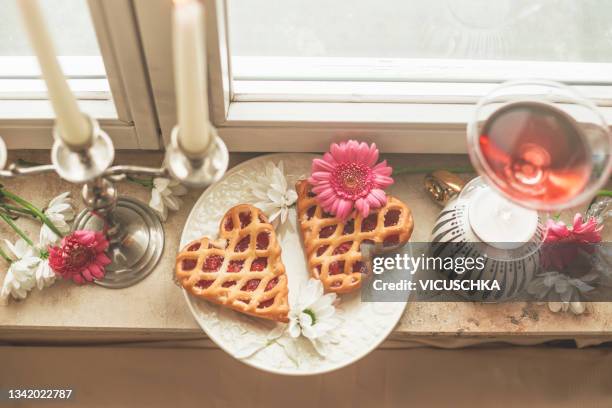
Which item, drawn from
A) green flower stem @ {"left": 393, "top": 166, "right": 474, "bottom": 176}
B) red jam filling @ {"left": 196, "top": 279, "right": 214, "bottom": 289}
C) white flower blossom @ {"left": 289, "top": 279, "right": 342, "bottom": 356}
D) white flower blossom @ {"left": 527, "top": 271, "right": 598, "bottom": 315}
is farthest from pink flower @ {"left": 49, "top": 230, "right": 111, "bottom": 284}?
white flower blossom @ {"left": 527, "top": 271, "right": 598, "bottom": 315}

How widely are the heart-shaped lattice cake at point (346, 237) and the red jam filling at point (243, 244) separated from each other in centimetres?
7

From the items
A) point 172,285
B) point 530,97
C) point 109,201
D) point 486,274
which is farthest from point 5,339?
point 530,97

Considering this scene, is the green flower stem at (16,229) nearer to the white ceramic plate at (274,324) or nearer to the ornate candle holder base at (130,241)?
the ornate candle holder base at (130,241)

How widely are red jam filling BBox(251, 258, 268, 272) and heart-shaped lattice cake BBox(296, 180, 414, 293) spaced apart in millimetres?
52

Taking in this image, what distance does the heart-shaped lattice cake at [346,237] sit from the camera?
0.71 m

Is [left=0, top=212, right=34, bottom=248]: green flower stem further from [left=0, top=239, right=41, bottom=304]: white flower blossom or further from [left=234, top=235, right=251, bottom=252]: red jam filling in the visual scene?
[left=234, top=235, right=251, bottom=252]: red jam filling

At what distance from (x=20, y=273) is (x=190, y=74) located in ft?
1.51

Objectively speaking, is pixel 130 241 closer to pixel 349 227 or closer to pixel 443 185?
pixel 349 227

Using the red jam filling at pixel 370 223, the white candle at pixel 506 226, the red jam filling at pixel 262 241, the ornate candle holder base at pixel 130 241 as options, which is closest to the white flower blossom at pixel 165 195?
the ornate candle holder base at pixel 130 241

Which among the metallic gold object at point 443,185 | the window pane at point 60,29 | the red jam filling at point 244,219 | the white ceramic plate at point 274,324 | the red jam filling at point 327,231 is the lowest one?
the white ceramic plate at point 274,324

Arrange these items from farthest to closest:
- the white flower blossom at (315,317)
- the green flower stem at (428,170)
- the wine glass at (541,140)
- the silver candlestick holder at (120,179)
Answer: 1. the green flower stem at (428,170)
2. the white flower blossom at (315,317)
3. the wine glass at (541,140)
4. the silver candlestick holder at (120,179)

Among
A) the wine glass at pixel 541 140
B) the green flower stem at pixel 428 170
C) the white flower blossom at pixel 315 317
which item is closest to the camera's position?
the wine glass at pixel 541 140

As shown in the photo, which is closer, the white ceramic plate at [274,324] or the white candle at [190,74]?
the white candle at [190,74]

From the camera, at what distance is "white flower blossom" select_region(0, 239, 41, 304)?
73cm
